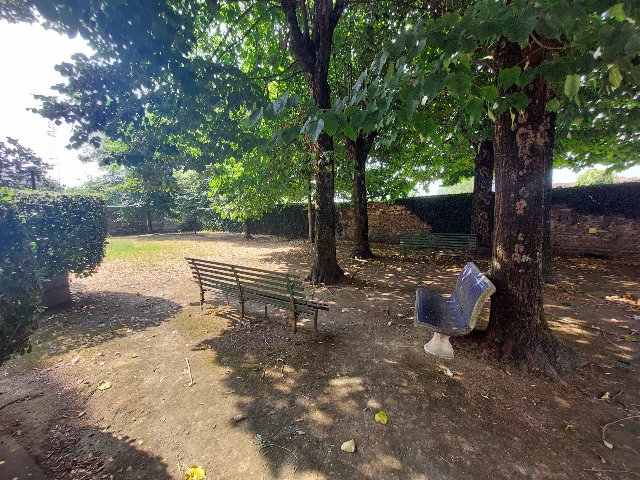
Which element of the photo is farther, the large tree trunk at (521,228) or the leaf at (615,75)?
the large tree trunk at (521,228)

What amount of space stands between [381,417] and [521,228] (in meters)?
2.51

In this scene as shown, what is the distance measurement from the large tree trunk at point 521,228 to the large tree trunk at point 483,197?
291 inches

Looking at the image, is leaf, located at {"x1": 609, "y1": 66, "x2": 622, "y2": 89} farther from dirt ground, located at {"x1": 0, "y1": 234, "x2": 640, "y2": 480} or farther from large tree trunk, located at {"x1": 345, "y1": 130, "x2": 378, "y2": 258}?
large tree trunk, located at {"x1": 345, "y1": 130, "x2": 378, "y2": 258}

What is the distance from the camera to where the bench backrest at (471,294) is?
295 centimetres

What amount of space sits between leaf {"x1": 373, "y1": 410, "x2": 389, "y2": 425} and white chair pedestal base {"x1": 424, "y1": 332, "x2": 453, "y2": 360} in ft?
4.31

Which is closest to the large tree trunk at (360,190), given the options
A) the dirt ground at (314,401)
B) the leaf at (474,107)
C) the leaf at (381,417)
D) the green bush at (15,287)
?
the dirt ground at (314,401)

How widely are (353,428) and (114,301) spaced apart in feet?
20.6

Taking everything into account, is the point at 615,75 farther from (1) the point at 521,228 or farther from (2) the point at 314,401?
(2) the point at 314,401

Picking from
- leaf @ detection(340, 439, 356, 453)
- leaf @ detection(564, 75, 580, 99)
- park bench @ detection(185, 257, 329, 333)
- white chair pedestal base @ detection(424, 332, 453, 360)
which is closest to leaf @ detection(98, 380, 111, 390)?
park bench @ detection(185, 257, 329, 333)

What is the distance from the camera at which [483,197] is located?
32.2 feet

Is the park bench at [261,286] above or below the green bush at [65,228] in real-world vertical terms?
below

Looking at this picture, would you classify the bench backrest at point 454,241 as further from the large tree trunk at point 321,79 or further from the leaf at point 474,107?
the leaf at point 474,107

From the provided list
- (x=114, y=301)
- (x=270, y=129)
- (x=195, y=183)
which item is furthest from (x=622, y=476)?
(x=195, y=183)

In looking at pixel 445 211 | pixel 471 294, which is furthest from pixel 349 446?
pixel 445 211
